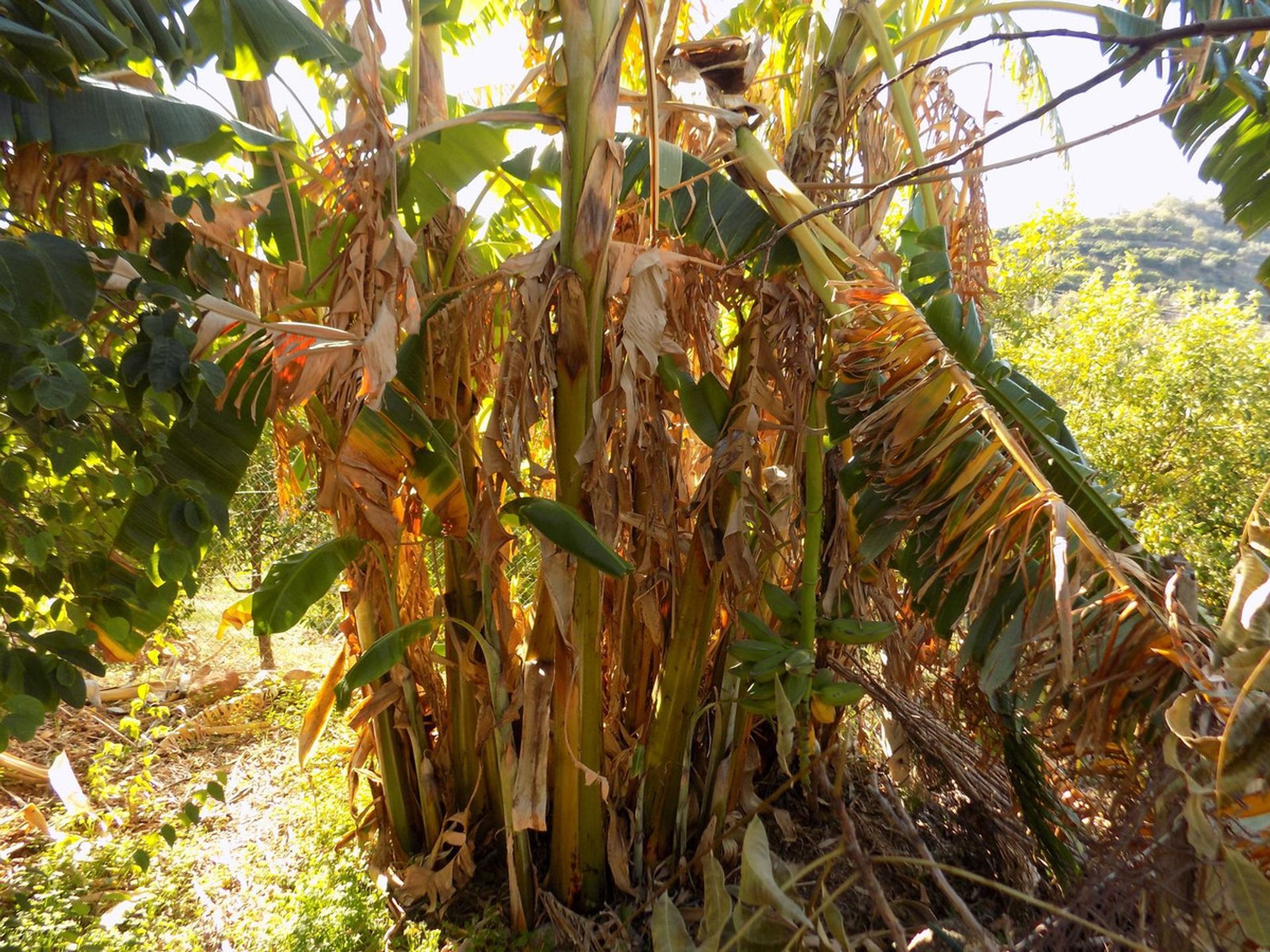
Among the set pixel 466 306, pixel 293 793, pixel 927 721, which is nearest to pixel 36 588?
pixel 466 306

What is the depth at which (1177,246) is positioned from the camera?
68.7 ft

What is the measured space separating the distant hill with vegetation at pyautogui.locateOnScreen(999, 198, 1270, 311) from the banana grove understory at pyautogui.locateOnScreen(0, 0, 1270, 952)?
1658 centimetres

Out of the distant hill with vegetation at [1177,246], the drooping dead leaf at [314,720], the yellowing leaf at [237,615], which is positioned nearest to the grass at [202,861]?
the drooping dead leaf at [314,720]

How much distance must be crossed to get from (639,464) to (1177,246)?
984 inches

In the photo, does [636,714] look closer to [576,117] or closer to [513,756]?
[513,756]

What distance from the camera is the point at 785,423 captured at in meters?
2.01

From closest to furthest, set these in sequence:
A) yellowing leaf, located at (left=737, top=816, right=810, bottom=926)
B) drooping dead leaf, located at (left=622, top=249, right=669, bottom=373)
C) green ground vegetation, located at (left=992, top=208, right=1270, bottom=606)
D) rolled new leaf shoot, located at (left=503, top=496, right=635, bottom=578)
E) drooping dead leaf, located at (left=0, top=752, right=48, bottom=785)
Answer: yellowing leaf, located at (left=737, top=816, right=810, bottom=926) → rolled new leaf shoot, located at (left=503, top=496, right=635, bottom=578) → drooping dead leaf, located at (left=622, top=249, right=669, bottom=373) → drooping dead leaf, located at (left=0, top=752, right=48, bottom=785) → green ground vegetation, located at (left=992, top=208, right=1270, bottom=606)

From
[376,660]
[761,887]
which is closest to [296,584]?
[376,660]

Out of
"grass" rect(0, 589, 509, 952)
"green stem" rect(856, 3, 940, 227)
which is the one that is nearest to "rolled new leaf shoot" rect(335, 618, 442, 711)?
"grass" rect(0, 589, 509, 952)

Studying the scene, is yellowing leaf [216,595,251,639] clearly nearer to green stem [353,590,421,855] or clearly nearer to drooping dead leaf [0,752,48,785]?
green stem [353,590,421,855]

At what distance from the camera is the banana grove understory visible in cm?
133

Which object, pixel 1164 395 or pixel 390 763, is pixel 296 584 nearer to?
pixel 390 763

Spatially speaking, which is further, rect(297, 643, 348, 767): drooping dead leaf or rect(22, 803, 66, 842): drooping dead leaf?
rect(22, 803, 66, 842): drooping dead leaf

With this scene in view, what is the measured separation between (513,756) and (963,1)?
264cm
